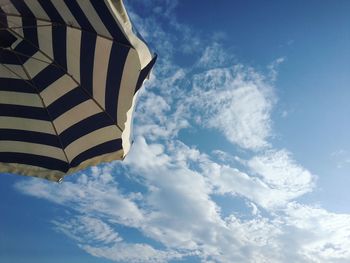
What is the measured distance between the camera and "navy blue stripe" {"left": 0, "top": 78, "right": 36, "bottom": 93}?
455 cm

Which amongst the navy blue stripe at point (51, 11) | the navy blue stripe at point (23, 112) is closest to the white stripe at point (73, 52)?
the navy blue stripe at point (51, 11)

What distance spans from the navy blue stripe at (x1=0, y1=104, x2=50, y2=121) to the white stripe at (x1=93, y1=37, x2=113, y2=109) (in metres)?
0.84

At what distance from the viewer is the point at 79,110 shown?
14.5 ft

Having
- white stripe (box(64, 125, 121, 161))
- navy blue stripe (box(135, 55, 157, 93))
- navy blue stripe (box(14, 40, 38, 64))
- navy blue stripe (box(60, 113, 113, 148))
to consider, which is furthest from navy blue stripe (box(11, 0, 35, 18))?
navy blue stripe (box(135, 55, 157, 93))

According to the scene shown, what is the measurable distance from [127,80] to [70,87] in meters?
1.15

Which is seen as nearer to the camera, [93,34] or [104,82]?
[93,34]

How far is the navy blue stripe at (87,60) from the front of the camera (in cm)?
377

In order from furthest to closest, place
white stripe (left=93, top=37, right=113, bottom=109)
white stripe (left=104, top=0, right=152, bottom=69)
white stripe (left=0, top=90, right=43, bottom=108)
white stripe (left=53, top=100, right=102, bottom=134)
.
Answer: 1. white stripe (left=0, top=90, right=43, bottom=108)
2. white stripe (left=53, top=100, right=102, bottom=134)
3. white stripe (left=93, top=37, right=113, bottom=109)
4. white stripe (left=104, top=0, right=152, bottom=69)

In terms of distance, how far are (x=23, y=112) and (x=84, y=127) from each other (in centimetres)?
82

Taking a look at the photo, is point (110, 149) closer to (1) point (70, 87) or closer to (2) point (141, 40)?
(1) point (70, 87)

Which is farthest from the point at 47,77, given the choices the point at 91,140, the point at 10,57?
the point at 91,140

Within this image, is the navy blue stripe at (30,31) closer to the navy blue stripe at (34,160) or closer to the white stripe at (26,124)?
the white stripe at (26,124)

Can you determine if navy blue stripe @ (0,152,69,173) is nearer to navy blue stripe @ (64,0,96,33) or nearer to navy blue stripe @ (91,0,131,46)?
navy blue stripe @ (64,0,96,33)

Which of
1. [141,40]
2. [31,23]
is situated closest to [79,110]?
[31,23]
